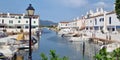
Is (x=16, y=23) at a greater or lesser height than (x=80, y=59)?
greater

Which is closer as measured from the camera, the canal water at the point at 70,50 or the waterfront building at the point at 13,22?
the canal water at the point at 70,50

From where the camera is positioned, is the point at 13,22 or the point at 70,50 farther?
the point at 13,22

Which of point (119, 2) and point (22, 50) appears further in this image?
point (22, 50)

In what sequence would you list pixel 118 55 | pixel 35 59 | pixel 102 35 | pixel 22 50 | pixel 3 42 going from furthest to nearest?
pixel 102 35 < pixel 3 42 < pixel 22 50 < pixel 35 59 < pixel 118 55

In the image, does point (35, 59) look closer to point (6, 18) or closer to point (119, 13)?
point (119, 13)

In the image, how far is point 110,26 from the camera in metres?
74.4

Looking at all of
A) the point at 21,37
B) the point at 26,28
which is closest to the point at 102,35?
the point at 21,37

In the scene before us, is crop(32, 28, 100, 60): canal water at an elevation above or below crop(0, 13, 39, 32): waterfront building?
below

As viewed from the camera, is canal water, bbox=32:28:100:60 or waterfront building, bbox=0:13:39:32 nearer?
canal water, bbox=32:28:100:60

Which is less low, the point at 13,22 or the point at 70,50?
the point at 13,22

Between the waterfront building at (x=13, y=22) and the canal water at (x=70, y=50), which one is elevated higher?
the waterfront building at (x=13, y=22)

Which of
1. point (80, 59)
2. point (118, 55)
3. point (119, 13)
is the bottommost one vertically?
point (80, 59)

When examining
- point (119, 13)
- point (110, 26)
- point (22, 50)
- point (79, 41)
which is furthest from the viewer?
point (79, 41)

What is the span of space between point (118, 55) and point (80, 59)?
3315 cm
